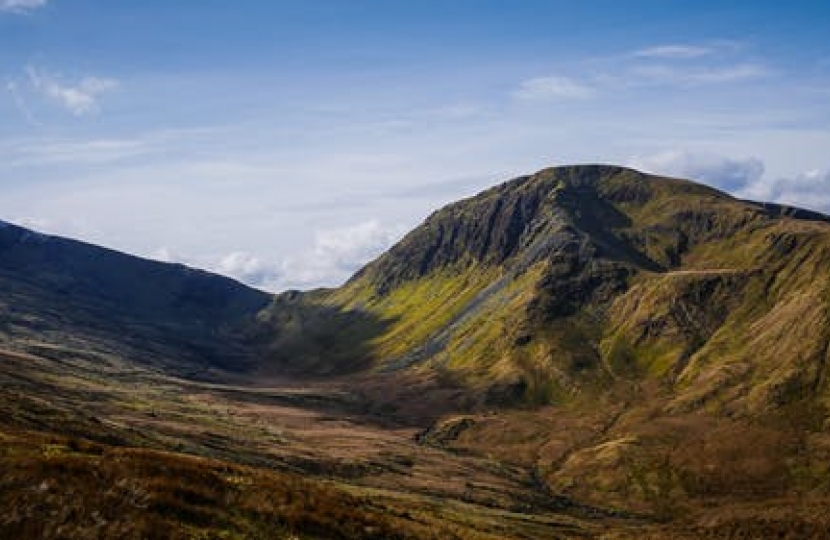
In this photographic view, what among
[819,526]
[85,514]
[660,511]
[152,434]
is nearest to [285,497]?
[85,514]

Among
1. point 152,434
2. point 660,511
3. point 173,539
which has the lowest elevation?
point 660,511

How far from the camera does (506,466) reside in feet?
646

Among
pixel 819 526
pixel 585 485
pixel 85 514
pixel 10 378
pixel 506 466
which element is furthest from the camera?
pixel 506 466

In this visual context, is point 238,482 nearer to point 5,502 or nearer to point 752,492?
point 5,502

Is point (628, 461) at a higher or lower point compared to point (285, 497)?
lower

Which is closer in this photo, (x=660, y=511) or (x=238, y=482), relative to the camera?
(x=238, y=482)

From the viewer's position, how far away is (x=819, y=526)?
12912cm

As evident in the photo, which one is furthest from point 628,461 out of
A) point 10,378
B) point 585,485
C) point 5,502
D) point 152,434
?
point 5,502

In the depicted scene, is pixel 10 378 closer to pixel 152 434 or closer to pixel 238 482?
pixel 152 434

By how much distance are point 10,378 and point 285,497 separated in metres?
143

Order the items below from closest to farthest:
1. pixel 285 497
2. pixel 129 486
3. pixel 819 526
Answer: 1. pixel 129 486
2. pixel 285 497
3. pixel 819 526

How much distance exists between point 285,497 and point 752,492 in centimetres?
15186

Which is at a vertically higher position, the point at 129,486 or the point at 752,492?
the point at 129,486

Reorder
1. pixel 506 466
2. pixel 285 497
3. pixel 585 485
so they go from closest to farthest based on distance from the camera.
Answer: pixel 285 497, pixel 585 485, pixel 506 466
